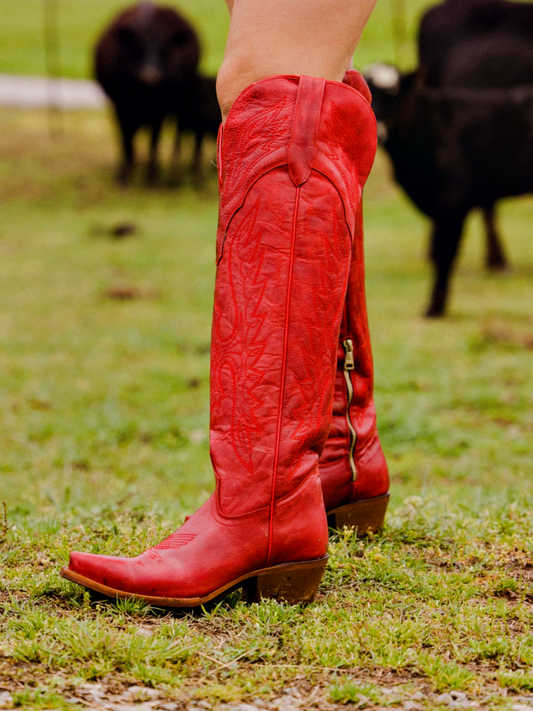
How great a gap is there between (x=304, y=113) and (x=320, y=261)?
26 centimetres

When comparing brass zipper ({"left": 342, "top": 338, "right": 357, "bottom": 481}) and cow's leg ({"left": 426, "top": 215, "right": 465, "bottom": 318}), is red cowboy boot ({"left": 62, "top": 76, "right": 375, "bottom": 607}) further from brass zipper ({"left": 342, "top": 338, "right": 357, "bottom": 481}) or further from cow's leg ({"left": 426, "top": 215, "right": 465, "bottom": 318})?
cow's leg ({"left": 426, "top": 215, "right": 465, "bottom": 318})

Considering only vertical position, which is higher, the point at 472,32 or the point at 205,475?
the point at 472,32

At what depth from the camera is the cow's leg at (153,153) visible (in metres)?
11.2

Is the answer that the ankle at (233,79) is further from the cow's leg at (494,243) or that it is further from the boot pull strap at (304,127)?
the cow's leg at (494,243)

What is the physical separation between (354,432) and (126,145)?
10090mm

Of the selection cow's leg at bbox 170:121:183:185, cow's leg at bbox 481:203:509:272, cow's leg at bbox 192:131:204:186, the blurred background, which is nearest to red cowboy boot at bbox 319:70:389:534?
the blurred background

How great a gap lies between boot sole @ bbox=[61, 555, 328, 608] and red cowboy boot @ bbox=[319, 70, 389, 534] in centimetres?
27

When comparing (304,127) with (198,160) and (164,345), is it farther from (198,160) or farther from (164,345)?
(198,160)

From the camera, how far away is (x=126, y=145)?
11.3 metres

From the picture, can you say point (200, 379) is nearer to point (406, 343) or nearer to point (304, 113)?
point (406, 343)

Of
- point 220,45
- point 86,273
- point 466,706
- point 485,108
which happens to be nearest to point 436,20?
point 485,108

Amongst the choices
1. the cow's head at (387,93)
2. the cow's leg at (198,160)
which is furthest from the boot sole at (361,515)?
the cow's leg at (198,160)

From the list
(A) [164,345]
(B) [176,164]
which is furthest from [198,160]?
(A) [164,345]

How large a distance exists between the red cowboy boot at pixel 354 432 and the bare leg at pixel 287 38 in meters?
0.25
